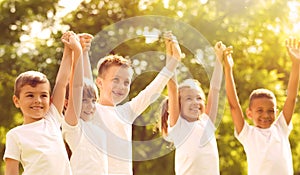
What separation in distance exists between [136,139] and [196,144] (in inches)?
190

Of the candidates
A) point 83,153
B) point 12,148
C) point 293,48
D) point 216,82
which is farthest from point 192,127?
point 12,148

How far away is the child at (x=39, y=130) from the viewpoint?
4.36 m

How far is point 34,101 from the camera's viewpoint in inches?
176

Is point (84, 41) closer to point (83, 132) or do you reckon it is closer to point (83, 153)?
point (83, 132)

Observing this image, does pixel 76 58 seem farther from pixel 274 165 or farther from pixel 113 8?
pixel 113 8

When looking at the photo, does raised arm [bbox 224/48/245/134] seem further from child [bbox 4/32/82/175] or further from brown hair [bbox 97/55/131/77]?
child [bbox 4/32/82/175]

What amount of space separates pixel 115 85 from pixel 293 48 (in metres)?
1.72

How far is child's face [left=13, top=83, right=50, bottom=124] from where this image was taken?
449 cm

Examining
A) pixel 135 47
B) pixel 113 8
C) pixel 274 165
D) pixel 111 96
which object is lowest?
pixel 274 165

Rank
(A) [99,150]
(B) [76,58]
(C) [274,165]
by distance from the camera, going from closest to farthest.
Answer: (B) [76,58]
(A) [99,150]
(C) [274,165]

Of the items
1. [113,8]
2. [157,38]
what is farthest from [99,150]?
[113,8]

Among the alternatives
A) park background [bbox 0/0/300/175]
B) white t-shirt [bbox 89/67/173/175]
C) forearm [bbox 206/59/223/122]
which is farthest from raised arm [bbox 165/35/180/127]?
park background [bbox 0/0/300/175]

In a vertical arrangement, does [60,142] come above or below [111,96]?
below

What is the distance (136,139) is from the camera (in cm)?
1030
